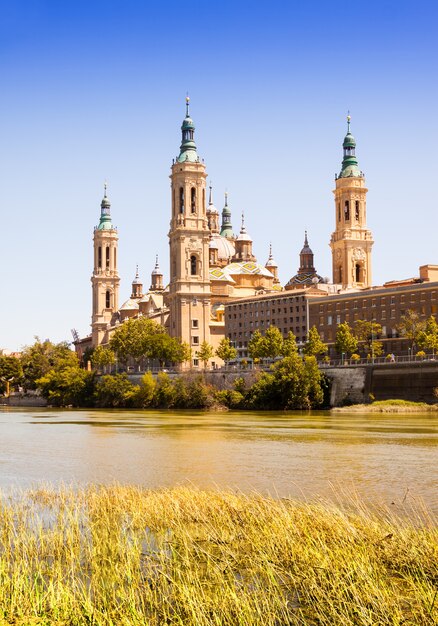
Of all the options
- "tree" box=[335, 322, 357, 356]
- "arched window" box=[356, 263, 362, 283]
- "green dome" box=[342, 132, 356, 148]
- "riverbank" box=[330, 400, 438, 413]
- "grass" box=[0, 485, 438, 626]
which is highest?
"green dome" box=[342, 132, 356, 148]

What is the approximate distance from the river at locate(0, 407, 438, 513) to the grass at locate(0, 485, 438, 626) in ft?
19.9

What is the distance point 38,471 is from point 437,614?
2658 centimetres

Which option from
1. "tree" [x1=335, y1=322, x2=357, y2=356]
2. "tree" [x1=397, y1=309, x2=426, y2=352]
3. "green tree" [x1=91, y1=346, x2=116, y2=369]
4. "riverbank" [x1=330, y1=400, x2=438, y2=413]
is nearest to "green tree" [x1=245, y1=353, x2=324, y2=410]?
"riverbank" [x1=330, y1=400, x2=438, y2=413]

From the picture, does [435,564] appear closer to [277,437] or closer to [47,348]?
[277,437]

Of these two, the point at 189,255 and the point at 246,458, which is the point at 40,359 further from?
the point at 246,458

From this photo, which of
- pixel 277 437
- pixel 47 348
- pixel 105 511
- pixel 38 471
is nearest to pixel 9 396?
pixel 47 348

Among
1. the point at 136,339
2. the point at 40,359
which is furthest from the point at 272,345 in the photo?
the point at 40,359

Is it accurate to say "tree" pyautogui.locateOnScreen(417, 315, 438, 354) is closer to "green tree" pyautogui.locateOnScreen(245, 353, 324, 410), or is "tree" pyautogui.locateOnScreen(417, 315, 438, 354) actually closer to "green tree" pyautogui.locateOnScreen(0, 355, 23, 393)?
"green tree" pyautogui.locateOnScreen(245, 353, 324, 410)

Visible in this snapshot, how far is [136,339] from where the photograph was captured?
152 meters

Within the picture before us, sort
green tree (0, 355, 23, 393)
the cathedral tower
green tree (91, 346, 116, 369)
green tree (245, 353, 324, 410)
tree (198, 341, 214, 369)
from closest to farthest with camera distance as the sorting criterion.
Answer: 1. green tree (245, 353, 324, 410)
2. tree (198, 341, 214, 369)
3. green tree (91, 346, 116, 369)
4. green tree (0, 355, 23, 393)
5. the cathedral tower

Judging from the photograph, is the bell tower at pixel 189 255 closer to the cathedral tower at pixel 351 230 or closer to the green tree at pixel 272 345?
the green tree at pixel 272 345

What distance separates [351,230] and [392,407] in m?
95.1

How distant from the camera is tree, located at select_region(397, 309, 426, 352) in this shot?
5074 inches

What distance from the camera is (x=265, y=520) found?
65.5 ft
